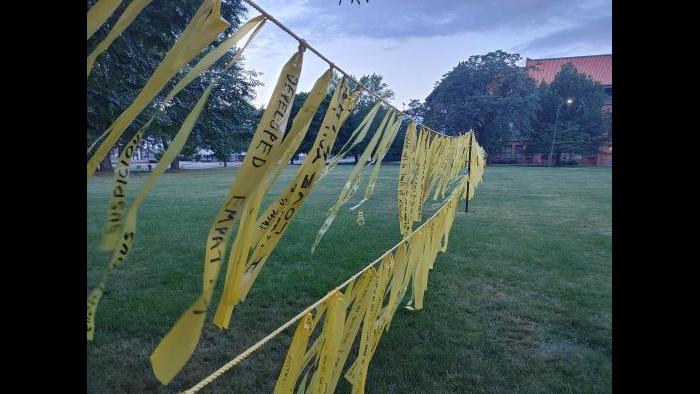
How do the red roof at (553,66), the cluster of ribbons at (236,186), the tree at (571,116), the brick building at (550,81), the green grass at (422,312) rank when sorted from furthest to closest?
Result: the red roof at (553,66) → the brick building at (550,81) → the tree at (571,116) → the green grass at (422,312) → the cluster of ribbons at (236,186)

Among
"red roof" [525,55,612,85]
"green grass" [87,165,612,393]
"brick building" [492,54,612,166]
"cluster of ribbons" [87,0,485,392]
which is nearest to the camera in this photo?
"cluster of ribbons" [87,0,485,392]

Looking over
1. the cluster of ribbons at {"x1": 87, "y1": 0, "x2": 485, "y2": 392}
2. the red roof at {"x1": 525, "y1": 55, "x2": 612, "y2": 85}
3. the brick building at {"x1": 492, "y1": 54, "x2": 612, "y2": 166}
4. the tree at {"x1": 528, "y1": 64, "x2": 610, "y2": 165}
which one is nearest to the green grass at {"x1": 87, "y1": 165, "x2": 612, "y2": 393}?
the cluster of ribbons at {"x1": 87, "y1": 0, "x2": 485, "y2": 392}

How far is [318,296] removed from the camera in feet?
13.8

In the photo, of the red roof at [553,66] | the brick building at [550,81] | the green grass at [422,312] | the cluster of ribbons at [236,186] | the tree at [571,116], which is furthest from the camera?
the red roof at [553,66]

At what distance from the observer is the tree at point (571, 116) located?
36.4 metres

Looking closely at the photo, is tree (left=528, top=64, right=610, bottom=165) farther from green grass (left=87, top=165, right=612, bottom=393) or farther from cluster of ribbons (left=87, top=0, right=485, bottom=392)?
cluster of ribbons (left=87, top=0, right=485, bottom=392)

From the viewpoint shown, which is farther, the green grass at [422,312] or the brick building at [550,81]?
the brick building at [550,81]

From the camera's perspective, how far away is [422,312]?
3.86m

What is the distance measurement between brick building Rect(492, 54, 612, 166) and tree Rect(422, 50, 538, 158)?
2.64 m

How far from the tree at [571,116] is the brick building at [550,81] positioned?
2.69 ft

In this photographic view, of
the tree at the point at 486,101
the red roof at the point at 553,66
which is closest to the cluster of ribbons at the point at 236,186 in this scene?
the tree at the point at 486,101

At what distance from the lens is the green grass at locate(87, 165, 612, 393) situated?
2.78 m

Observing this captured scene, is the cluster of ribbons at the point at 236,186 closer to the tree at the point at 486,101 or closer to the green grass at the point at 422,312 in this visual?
the green grass at the point at 422,312

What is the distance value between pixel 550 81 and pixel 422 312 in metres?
45.4
